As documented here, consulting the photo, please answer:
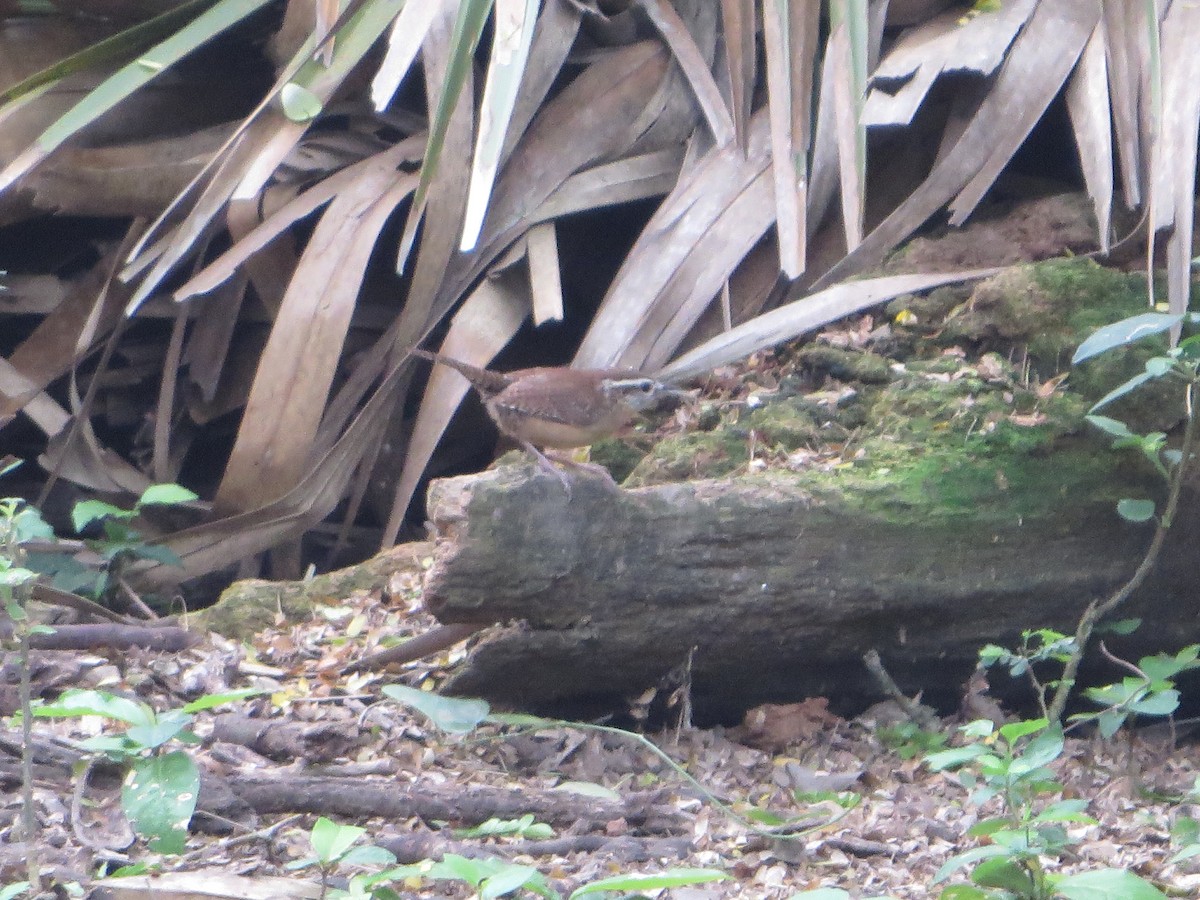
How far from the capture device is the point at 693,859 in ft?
9.75

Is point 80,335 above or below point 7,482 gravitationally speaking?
above

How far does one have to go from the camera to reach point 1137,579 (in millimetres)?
3383

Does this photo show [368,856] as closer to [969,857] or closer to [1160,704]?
[969,857]

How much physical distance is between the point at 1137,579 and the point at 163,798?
2.35 meters

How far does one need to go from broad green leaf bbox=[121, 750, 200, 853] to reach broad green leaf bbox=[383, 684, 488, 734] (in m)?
0.78

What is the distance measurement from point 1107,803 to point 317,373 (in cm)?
274

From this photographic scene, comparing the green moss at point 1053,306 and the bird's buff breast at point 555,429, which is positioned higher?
the green moss at point 1053,306

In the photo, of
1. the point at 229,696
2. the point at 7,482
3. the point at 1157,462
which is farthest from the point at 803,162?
the point at 7,482

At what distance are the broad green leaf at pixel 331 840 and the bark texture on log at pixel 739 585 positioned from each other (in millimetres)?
999

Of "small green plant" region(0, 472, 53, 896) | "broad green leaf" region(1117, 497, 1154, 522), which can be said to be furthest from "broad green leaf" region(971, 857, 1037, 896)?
"small green plant" region(0, 472, 53, 896)

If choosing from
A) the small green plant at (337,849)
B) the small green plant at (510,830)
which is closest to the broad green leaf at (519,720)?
the small green plant at (510,830)

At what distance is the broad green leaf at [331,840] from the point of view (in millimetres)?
2250

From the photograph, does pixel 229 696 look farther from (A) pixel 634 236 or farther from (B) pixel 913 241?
(A) pixel 634 236

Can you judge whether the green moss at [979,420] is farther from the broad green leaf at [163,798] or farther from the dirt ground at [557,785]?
the broad green leaf at [163,798]
